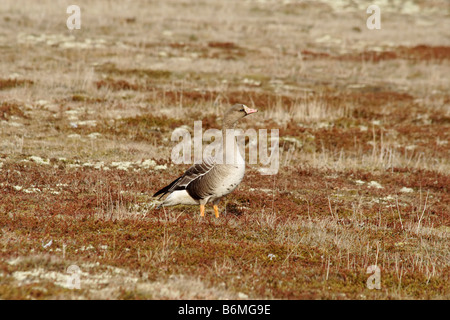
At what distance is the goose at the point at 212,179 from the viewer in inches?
440

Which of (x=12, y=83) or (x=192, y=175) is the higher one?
(x=12, y=83)

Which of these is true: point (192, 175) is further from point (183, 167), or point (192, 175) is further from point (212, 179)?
point (183, 167)

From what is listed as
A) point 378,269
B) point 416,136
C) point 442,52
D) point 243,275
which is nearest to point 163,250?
point 243,275

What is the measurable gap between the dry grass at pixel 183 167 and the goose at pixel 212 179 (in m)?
0.62

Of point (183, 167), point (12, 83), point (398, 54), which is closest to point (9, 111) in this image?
point (12, 83)

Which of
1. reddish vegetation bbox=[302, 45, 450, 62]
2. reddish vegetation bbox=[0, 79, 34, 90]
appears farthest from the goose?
reddish vegetation bbox=[302, 45, 450, 62]

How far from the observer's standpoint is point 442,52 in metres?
50.2

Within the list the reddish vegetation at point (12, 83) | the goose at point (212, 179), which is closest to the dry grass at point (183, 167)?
the reddish vegetation at point (12, 83)

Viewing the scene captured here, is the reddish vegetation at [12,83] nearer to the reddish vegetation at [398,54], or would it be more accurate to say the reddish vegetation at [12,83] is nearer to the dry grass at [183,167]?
the dry grass at [183,167]

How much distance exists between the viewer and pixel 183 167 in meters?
18.2

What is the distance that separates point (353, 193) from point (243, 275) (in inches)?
350

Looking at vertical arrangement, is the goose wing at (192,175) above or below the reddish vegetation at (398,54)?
below

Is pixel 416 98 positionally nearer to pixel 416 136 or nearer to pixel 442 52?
pixel 416 136

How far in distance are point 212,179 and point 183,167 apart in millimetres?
7042
